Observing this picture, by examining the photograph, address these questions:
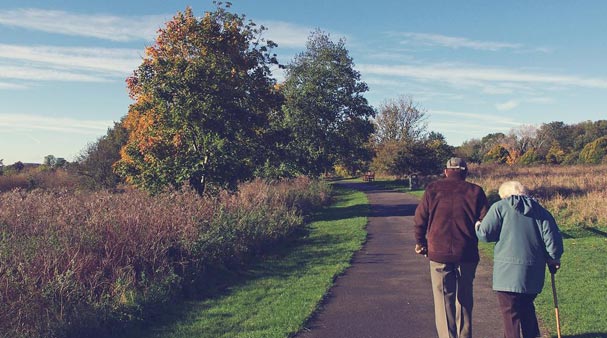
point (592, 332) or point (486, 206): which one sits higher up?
point (486, 206)

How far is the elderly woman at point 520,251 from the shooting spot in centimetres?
478

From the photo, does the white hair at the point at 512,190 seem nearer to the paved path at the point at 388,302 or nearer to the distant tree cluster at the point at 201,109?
the paved path at the point at 388,302

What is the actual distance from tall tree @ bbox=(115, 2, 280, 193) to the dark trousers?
45.0 feet

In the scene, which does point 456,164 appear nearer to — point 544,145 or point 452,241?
point 452,241

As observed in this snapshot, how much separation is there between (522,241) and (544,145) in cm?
7829

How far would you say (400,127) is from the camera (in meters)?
55.7

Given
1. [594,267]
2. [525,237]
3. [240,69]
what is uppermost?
[240,69]

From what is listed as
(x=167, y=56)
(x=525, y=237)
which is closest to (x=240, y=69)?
(x=167, y=56)

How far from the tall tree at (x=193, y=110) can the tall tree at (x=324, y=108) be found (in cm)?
1326

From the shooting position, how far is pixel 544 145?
75.0 meters

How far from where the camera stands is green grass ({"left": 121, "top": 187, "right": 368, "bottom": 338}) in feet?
20.5

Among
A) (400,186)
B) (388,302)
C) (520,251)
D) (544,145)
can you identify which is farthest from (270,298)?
(544,145)

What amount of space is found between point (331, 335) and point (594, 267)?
623cm

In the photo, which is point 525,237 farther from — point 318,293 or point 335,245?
point 335,245
